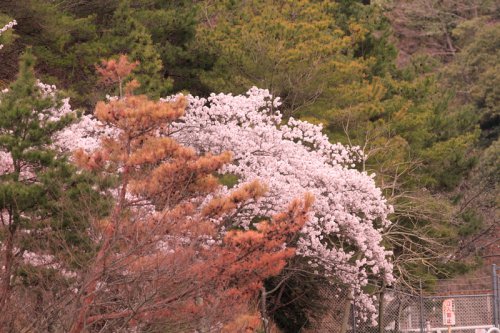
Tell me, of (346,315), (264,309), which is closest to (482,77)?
(346,315)

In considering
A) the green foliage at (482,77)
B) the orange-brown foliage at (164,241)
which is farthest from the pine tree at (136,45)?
the green foliage at (482,77)

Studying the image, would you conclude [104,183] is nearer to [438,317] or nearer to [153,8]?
[438,317]

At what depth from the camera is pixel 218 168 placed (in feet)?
47.0

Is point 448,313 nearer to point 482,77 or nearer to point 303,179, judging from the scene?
point 303,179

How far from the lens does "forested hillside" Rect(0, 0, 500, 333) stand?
1339cm

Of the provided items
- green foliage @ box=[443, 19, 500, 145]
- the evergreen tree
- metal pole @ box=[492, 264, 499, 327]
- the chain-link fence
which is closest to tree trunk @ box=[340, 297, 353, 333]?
the chain-link fence

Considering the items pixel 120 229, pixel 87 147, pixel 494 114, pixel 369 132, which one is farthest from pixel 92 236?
pixel 494 114

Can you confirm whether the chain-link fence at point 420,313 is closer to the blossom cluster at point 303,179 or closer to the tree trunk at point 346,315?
the tree trunk at point 346,315

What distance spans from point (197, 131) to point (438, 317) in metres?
7.99

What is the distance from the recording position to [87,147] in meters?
18.2

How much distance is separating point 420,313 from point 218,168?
26.2ft

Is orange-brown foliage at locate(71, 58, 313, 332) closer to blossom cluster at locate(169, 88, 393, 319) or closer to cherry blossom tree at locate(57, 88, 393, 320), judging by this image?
cherry blossom tree at locate(57, 88, 393, 320)

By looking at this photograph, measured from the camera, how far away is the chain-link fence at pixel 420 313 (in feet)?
67.2

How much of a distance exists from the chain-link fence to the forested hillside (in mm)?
339
